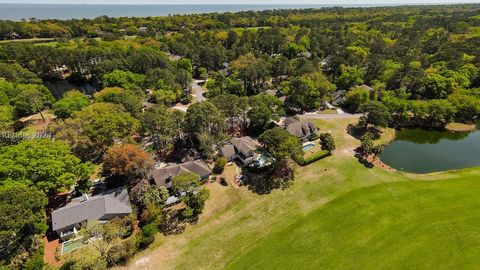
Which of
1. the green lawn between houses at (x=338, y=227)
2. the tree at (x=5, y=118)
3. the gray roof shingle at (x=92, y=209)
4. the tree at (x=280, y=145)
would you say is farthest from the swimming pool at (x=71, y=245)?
the tree at (x=5, y=118)

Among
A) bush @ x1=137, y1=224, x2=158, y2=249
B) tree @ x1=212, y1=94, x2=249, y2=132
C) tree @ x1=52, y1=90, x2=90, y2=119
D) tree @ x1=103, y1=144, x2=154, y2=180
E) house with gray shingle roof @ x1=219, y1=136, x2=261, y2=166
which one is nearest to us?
bush @ x1=137, y1=224, x2=158, y2=249

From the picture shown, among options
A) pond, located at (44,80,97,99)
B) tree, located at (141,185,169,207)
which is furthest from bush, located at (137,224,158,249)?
pond, located at (44,80,97,99)

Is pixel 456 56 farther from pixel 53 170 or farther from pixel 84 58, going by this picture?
pixel 84 58

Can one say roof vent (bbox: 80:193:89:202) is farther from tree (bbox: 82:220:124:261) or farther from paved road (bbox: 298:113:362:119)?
paved road (bbox: 298:113:362:119)

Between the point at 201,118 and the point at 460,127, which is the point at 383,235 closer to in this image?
the point at 201,118

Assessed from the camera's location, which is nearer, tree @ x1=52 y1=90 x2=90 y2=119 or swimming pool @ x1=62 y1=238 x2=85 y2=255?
swimming pool @ x1=62 y1=238 x2=85 y2=255

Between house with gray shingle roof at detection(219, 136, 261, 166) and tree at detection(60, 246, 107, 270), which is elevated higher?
house with gray shingle roof at detection(219, 136, 261, 166)
